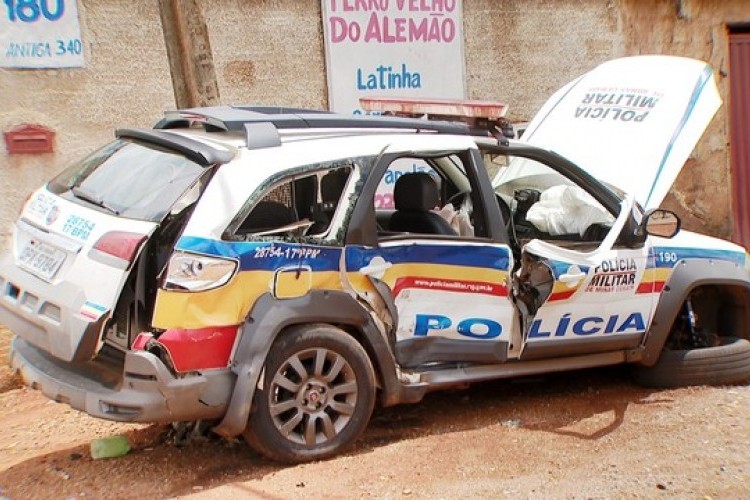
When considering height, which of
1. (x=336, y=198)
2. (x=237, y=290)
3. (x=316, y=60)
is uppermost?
(x=316, y=60)

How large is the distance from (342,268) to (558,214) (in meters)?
1.70

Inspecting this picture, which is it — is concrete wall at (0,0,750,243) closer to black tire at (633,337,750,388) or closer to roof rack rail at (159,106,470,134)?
roof rack rail at (159,106,470,134)

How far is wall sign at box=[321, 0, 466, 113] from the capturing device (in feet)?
28.4

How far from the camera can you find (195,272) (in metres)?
4.29

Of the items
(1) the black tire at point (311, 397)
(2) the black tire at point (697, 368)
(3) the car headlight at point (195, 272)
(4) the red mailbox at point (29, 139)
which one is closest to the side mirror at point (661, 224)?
(2) the black tire at point (697, 368)

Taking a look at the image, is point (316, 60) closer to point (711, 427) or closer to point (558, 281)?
point (558, 281)

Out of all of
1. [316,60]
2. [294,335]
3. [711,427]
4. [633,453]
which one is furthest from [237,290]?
[316,60]

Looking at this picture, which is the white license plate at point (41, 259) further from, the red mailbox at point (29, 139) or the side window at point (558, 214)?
the red mailbox at point (29, 139)

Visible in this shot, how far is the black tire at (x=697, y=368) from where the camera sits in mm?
6000

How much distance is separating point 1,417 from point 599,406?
12.5ft

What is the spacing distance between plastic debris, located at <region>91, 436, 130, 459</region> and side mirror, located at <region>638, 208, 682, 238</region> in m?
3.21

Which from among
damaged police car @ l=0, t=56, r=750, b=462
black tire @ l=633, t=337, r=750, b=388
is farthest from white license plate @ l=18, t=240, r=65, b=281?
black tire @ l=633, t=337, r=750, b=388

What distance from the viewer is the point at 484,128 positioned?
548 cm

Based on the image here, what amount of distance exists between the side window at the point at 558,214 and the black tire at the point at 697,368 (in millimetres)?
972
